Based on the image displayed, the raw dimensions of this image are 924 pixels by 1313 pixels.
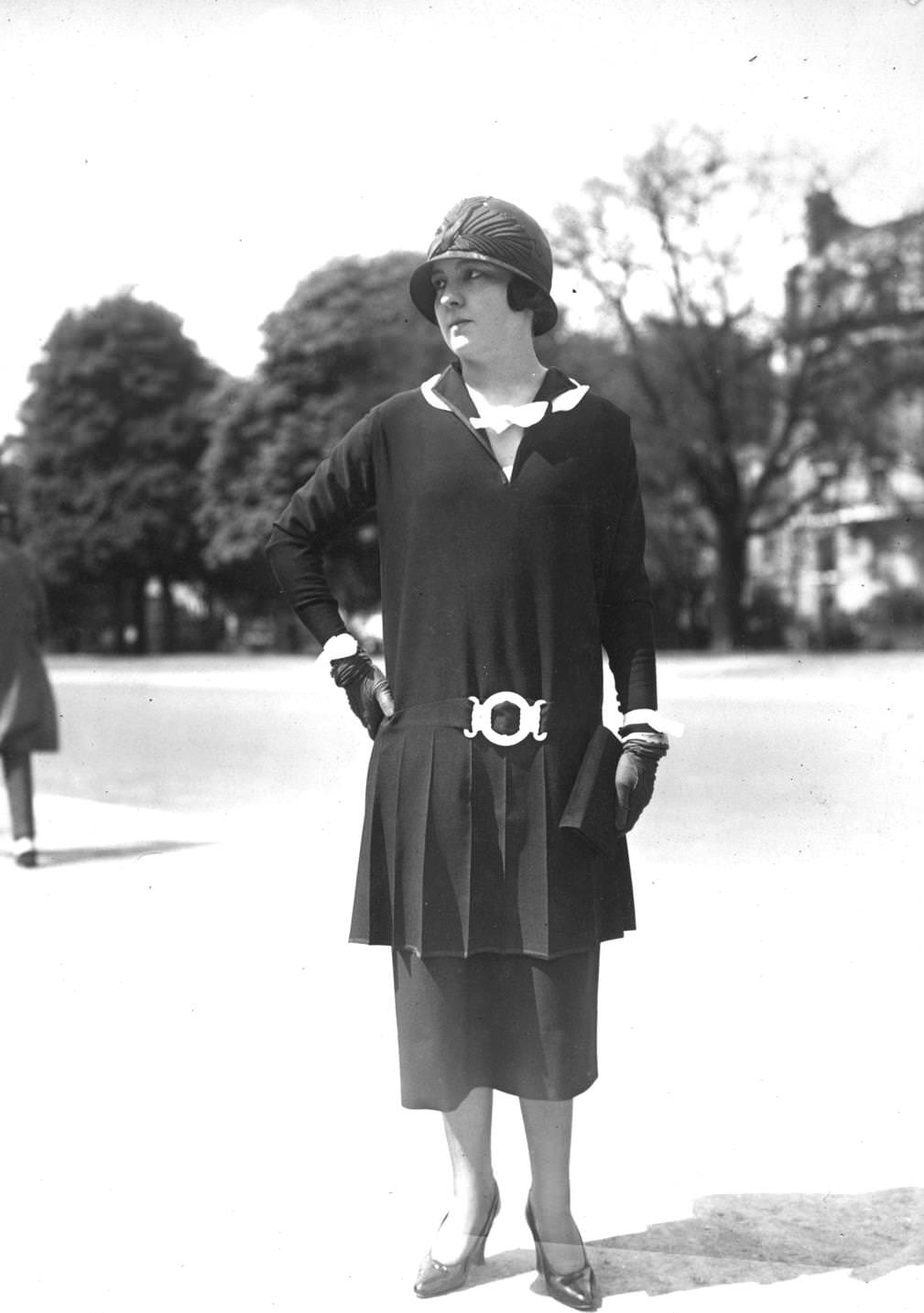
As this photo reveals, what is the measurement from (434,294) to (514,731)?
0.88 metres

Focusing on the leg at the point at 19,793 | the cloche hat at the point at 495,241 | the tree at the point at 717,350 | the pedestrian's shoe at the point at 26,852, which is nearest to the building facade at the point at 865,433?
the tree at the point at 717,350

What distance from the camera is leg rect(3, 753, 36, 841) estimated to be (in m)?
7.55

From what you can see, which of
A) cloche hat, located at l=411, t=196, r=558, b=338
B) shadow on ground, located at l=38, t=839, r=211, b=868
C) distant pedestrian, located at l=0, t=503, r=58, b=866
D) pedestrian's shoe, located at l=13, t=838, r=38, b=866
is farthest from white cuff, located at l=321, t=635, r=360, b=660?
distant pedestrian, located at l=0, t=503, r=58, b=866

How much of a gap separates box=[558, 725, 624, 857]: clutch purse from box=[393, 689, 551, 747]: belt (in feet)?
0.34

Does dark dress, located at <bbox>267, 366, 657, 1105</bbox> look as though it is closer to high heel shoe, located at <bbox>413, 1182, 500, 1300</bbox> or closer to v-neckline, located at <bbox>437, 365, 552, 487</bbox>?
v-neckline, located at <bbox>437, 365, 552, 487</bbox>

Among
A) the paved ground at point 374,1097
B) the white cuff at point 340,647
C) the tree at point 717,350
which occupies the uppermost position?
the tree at point 717,350

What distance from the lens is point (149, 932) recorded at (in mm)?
5414

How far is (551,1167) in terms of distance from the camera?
2.89 m

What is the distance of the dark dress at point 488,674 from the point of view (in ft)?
9.21

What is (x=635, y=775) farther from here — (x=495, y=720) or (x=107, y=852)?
(x=107, y=852)

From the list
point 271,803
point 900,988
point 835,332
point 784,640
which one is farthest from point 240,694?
point 900,988

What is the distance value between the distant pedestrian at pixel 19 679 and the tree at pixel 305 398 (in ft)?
6.03

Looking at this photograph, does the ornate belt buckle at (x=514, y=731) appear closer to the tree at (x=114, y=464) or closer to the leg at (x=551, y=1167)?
the leg at (x=551, y=1167)
